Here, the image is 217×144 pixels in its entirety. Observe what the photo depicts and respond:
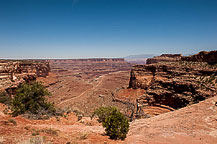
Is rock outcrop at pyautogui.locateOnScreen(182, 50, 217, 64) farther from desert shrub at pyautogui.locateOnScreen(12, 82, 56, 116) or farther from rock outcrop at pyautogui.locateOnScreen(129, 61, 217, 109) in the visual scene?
desert shrub at pyautogui.locateOnScreen(12, 82, 56, 116)

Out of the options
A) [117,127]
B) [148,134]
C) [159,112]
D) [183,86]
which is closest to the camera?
[117,127]

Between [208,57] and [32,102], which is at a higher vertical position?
[208,57]

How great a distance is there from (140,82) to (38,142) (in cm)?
2915

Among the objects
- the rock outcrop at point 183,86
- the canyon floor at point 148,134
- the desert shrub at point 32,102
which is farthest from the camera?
the rock outcrop at point 183,86

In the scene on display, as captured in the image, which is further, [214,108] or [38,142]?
[214,108]

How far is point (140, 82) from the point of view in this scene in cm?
3166

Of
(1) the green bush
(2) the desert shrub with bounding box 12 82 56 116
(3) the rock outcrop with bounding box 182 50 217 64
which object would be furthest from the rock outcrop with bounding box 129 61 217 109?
(2) the desert shrub with bounding box 12 82 56 116

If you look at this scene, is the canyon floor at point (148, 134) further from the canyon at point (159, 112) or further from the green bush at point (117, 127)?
the green bush at point (117, 127)

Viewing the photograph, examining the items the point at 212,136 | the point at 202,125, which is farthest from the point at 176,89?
the point at 212,136

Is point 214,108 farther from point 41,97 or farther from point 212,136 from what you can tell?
point 41,97

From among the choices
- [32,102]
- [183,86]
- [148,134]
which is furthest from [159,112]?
[32,102]

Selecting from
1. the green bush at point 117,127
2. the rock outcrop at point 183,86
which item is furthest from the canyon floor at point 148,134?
the rock outcrop at point 183,86

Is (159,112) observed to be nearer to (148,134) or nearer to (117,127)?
(148,134)

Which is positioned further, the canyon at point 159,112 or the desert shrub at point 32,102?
the desert shrub at point 32,102
